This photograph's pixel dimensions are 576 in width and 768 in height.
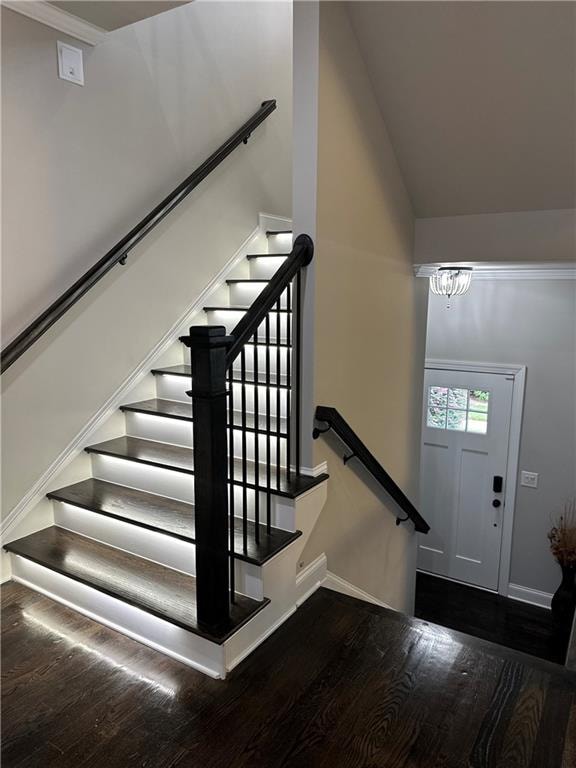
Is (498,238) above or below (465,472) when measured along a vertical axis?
above

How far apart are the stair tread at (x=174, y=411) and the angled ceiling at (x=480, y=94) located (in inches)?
57.2

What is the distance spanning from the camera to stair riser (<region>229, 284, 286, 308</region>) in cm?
337

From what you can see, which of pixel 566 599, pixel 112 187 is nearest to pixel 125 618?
pixel 112 187

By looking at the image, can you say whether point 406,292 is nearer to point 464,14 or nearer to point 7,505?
point 464,14

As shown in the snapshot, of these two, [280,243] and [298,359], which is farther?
[280,243]

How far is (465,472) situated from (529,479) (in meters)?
0.56

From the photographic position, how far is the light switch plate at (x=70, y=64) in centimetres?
236

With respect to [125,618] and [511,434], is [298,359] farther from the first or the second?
[511,434]

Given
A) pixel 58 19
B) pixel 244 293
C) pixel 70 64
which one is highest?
pixel 58 19

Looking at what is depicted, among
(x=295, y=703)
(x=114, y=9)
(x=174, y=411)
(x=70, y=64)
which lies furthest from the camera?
(x=174, y=411)

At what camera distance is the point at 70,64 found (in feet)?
7.86

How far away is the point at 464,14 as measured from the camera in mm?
1928

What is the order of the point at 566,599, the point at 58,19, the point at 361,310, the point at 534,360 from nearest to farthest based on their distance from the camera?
the point at 58,19, the point at 361,310, the point at 566,599, the point at 534,360

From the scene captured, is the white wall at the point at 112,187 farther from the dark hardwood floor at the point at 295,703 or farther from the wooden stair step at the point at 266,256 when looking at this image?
the dark hardwood floor at the point at 295,703
